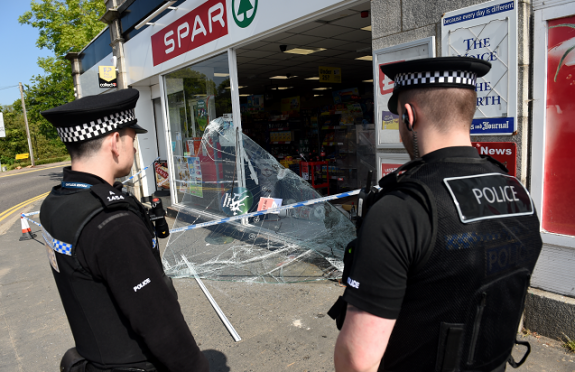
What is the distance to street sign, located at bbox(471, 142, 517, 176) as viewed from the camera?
3.02 metres

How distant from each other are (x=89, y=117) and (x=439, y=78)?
1.36m

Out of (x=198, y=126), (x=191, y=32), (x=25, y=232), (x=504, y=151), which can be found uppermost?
(x=191, y=32)

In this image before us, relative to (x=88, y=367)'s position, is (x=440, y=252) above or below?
above

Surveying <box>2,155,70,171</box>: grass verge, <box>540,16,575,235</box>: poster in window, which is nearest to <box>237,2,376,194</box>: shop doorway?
<box>540,16,575,235</box>: poster in window

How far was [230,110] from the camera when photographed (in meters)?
6.63

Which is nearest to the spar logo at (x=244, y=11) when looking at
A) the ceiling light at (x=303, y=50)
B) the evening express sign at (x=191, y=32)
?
the evening express sign at (x=191, y=32)

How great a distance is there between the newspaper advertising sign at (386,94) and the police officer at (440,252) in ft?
8.42

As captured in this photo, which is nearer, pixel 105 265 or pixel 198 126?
pixel 105 265

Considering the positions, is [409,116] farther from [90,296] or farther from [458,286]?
[90,296]

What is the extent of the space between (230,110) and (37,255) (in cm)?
432

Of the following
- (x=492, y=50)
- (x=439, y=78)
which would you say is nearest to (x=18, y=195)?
(x=492, y=50)

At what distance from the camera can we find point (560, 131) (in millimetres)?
2854

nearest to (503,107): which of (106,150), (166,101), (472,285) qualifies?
(472,285)

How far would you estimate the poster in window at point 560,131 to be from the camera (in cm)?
275
